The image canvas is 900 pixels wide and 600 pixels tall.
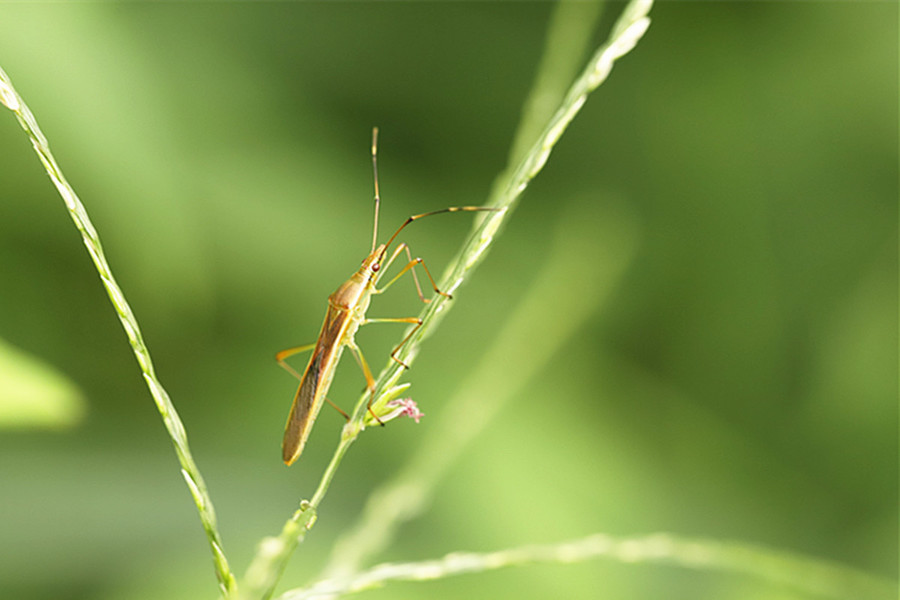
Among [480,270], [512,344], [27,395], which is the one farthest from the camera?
[480,270]

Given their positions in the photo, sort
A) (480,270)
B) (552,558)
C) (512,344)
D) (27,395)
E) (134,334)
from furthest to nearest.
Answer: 1. (480,270)
2. (512,344)
3. (27,395)
4. (552,558)
5. (134,334)

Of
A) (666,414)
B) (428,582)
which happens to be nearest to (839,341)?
(666,414)

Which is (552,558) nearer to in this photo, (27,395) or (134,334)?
(134,334)

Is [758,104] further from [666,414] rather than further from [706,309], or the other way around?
[666,414]

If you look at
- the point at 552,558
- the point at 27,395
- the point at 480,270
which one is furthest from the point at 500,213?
the point at 480,270

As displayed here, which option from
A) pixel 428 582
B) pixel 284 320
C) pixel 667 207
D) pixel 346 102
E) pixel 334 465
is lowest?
pixel 334 465

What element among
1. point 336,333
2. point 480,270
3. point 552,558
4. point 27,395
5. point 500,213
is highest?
point 480,270

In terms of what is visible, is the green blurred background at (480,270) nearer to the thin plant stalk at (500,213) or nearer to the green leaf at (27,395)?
the green leaf at (27,395)

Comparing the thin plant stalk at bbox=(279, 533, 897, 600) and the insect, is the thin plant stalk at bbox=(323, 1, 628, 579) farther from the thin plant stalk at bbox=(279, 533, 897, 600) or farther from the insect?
the insect
